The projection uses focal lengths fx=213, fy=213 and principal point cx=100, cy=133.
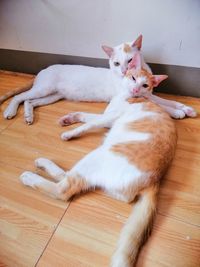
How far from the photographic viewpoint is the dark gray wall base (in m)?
1.31

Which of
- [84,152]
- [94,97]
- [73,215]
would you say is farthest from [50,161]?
[94,97]

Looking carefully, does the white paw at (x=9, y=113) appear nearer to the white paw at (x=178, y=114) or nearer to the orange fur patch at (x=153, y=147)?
the orange fur patch at (x=153, y=147)

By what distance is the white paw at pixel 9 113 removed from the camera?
4.31ft

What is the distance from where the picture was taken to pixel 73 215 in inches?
31.9

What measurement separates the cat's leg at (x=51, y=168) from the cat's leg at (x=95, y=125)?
0.62 feet

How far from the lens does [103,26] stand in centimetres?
135

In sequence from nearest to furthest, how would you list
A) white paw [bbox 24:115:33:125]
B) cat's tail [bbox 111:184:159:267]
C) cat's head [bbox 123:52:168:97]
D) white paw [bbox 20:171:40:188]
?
cat's tail [bbox 111:184:159:267] < white paw [bbox 20:171:40:188] < cat's head [bbox 123:52:168:97] < white paw [bbox 24:115:33:125]

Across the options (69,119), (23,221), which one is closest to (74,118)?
(69,119)

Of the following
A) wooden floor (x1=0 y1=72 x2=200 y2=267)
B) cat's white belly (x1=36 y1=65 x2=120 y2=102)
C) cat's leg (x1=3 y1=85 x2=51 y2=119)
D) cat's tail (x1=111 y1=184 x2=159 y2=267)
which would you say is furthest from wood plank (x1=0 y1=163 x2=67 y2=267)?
cat's white belly (x1=36 y1=65 x2=120 y2=102)

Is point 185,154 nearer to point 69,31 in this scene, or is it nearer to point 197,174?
point 197,174

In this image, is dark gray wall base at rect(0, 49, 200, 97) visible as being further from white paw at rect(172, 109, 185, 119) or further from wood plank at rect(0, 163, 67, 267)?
wood plank at rect(0, 163, 67, 267)

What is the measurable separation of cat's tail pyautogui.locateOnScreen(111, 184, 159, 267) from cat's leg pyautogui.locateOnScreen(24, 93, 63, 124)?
832 millimetres

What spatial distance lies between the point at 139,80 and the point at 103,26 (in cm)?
56

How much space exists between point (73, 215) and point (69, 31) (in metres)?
1.22
